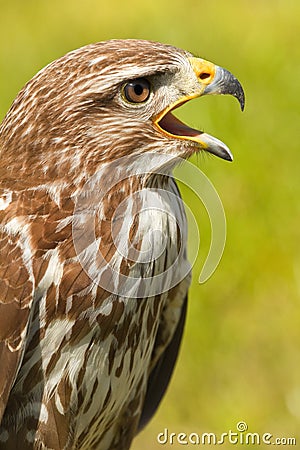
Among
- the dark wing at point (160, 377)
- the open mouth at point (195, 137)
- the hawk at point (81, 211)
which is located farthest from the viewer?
the dark wing at point (160, 377)

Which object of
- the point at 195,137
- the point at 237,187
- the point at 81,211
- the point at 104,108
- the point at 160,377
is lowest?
the point at 160,377

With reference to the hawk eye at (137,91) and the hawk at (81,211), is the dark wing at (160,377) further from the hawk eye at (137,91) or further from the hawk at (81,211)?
the hawk eye at (137,91)

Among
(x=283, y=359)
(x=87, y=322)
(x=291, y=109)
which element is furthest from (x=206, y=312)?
(x=87, y=322)

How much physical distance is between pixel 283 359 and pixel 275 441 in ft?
2.18

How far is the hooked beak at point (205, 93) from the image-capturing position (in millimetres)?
4484

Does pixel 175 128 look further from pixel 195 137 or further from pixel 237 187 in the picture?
pixel 237 187

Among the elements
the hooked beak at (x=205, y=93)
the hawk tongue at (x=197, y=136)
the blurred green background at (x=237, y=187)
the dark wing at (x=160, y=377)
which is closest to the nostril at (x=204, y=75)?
the hooked beak at (x=205, y=93)

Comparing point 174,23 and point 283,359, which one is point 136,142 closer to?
point 283,359

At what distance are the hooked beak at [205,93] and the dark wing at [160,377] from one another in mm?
1150

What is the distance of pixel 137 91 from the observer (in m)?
4.44

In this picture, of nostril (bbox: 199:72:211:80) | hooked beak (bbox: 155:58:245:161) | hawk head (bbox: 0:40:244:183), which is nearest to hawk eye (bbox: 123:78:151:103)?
hawk head (bbox: 0:40:244:183)

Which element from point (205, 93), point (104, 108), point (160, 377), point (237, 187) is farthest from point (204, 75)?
point (237, 187)

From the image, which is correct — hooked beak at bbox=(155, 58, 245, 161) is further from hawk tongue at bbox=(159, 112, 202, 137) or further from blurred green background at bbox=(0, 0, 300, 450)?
blurred green background at bbox=(0, 0, 300, 450)

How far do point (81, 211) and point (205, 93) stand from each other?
63 cm
